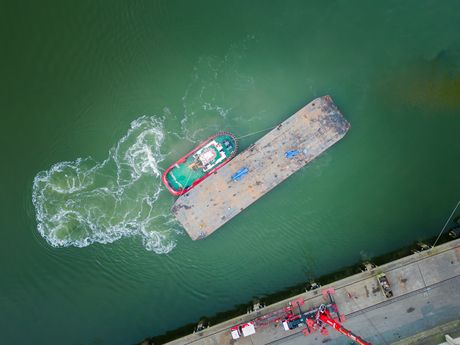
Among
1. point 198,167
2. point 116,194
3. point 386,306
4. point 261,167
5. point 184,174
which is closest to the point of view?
point 261,167

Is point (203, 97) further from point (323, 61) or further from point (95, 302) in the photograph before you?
point (95, 302)

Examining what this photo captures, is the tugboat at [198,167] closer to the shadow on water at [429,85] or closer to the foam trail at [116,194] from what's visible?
the foam trail at [116,194]

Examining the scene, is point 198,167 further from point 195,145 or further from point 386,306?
point 386,306

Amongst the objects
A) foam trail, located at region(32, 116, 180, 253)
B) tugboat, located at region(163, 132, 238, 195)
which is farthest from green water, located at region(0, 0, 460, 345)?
tugboat, located at region(163, 132, 238, 195)

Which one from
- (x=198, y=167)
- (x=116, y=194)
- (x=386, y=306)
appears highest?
(x=116, y=194)

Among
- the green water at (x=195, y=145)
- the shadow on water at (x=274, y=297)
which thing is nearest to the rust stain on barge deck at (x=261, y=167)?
the green water at (x=195, y=145)

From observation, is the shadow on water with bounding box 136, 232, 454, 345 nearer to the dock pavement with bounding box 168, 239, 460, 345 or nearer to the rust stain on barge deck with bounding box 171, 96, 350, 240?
the dock pavement with bounding box 168, 239, 460, 345

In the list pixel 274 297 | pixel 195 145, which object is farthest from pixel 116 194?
pixel 274 297
